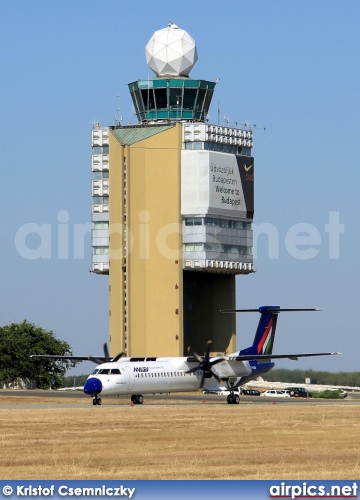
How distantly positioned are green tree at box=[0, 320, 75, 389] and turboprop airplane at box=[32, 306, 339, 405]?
137 feet

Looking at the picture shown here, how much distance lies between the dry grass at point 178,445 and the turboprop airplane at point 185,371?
984cm

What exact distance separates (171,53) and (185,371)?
5688 cm

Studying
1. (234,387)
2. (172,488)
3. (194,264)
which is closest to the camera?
(172,488)

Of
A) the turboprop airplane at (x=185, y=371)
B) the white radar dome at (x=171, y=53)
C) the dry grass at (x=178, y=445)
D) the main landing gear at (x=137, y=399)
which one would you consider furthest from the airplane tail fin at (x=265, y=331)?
the white radar dome at (x=171, y=53)

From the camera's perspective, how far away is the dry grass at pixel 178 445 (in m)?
29.1

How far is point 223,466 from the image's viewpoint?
3034 centimetres

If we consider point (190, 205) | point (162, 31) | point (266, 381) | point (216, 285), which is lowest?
point (266, 381)

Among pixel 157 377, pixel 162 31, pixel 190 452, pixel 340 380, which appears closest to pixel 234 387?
pixel 157 377

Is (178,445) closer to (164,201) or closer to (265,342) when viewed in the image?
(265,342)

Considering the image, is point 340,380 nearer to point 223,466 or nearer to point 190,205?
point 190,205

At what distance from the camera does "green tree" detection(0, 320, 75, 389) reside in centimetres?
12162

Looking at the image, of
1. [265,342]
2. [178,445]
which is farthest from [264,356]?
[178,445]

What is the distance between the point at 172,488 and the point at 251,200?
105 meters

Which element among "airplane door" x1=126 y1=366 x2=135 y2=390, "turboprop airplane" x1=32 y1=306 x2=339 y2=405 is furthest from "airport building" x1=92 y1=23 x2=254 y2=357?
"airplane door" x1=126 y1=366 x2=135 y2=390
